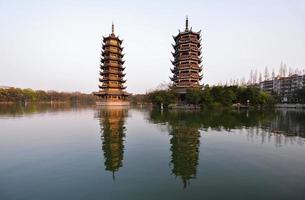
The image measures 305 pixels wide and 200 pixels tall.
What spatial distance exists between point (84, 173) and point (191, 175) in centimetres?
364

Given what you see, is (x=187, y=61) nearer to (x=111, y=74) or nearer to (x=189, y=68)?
(x=189, y=68)

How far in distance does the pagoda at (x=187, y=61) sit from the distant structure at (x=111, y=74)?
51.8 feet

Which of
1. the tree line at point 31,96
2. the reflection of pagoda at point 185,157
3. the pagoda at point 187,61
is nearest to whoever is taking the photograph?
the reflection of pagoda at point 185,157

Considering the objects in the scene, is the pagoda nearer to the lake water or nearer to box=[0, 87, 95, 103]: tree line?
the lake water

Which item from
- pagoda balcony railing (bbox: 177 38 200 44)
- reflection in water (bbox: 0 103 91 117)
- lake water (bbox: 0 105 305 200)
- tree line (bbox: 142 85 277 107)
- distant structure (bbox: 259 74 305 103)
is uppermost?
pagoda balcony railing (bbox: 177 38 200 44)

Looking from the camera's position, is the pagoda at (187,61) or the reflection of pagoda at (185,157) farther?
the pagoda at (187,61)

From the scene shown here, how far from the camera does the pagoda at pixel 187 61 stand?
59.2m

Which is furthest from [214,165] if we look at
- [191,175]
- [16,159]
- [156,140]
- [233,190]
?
[16,159]

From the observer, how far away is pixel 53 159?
10.2 m

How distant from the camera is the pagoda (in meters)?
59.2

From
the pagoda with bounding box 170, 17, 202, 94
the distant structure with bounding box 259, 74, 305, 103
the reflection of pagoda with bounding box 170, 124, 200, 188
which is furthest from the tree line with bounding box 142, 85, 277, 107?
the distant structure with bounding box 259, 74, 305, 103

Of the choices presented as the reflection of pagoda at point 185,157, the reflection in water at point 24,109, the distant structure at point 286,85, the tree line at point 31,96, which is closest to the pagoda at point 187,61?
the reflection in water at point 24,109

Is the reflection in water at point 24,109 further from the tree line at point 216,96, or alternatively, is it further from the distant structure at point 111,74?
the tree line at point 216,96

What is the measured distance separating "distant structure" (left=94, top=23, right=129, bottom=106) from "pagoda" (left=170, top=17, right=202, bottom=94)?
15.8 m
